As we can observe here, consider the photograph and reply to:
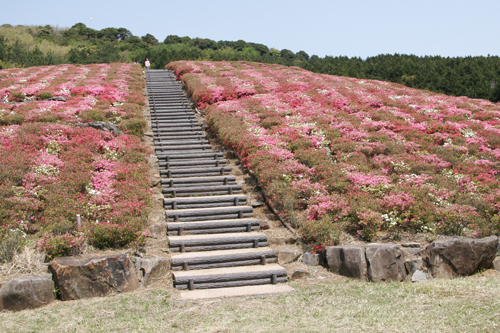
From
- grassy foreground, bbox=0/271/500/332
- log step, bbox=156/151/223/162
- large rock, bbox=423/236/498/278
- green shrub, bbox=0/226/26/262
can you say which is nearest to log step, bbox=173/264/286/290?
grassy foreground, bbox=0/271/500/332

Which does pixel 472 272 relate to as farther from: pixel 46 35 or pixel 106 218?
pixel 46 35

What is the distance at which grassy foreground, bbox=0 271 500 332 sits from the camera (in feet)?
22.7

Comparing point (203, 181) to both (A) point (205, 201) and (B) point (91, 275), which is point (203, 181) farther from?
(B) point (91, 275)

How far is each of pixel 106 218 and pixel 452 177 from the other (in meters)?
10.6

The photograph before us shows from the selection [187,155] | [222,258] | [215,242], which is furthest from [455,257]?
[187,155]

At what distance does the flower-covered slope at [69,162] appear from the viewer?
34.8ft

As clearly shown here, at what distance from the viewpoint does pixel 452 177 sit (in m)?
13.2

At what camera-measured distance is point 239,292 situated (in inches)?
348

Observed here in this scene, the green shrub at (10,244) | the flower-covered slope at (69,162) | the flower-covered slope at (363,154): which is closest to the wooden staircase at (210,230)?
the flower-covered slope at (69,162)

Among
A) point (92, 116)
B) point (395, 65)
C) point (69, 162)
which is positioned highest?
point (395, 65)

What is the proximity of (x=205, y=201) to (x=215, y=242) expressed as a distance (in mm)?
2042

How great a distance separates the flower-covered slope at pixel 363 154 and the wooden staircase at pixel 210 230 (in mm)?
1115

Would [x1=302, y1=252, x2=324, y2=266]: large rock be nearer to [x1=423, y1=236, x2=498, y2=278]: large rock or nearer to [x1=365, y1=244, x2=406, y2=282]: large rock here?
[x1=365, y1=244, x2=406, y2=282]: large rock

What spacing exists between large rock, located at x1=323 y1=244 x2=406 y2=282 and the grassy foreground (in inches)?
17.5
